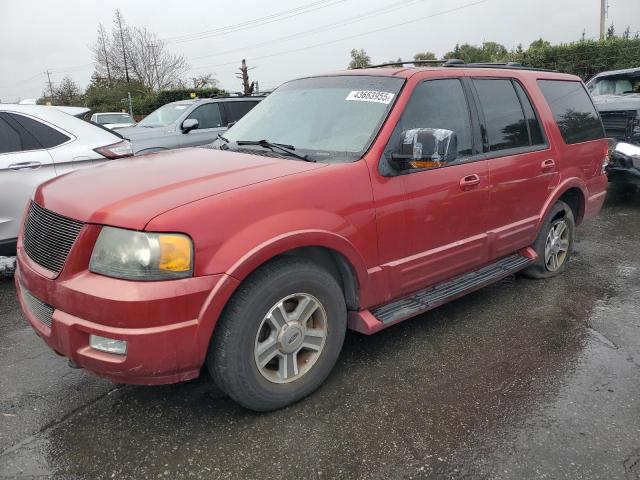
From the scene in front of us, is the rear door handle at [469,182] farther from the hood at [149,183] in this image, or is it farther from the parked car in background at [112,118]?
the parked car in background at [112,118]

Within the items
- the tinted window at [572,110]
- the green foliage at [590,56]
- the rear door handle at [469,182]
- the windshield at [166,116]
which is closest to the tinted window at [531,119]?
the tinted window at [572,110]

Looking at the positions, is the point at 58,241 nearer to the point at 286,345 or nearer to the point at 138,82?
the point at 286,345

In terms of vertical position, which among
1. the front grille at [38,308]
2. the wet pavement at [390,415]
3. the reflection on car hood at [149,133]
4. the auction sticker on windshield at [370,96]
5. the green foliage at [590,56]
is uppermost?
the green foliage at [590,56]

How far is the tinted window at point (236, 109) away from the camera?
10031 millimetres

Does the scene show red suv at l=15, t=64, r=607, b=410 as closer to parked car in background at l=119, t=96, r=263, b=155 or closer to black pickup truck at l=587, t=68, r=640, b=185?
black pickup truck at l=587, t=68, r=640, b=185

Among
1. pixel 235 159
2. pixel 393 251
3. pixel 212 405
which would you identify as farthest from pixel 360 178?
pixel 212 405

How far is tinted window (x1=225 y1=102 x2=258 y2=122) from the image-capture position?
1003 centimetres

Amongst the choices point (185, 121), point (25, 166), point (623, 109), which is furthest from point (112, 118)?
point (623, 109)

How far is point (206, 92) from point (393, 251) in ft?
107

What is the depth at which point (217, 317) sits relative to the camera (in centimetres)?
243

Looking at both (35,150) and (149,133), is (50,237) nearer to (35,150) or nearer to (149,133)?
(35,150)

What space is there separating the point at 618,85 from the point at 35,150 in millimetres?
9865

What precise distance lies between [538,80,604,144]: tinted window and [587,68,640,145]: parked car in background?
2.27 meters

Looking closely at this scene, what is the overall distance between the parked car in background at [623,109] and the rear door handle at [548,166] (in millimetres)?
3251
